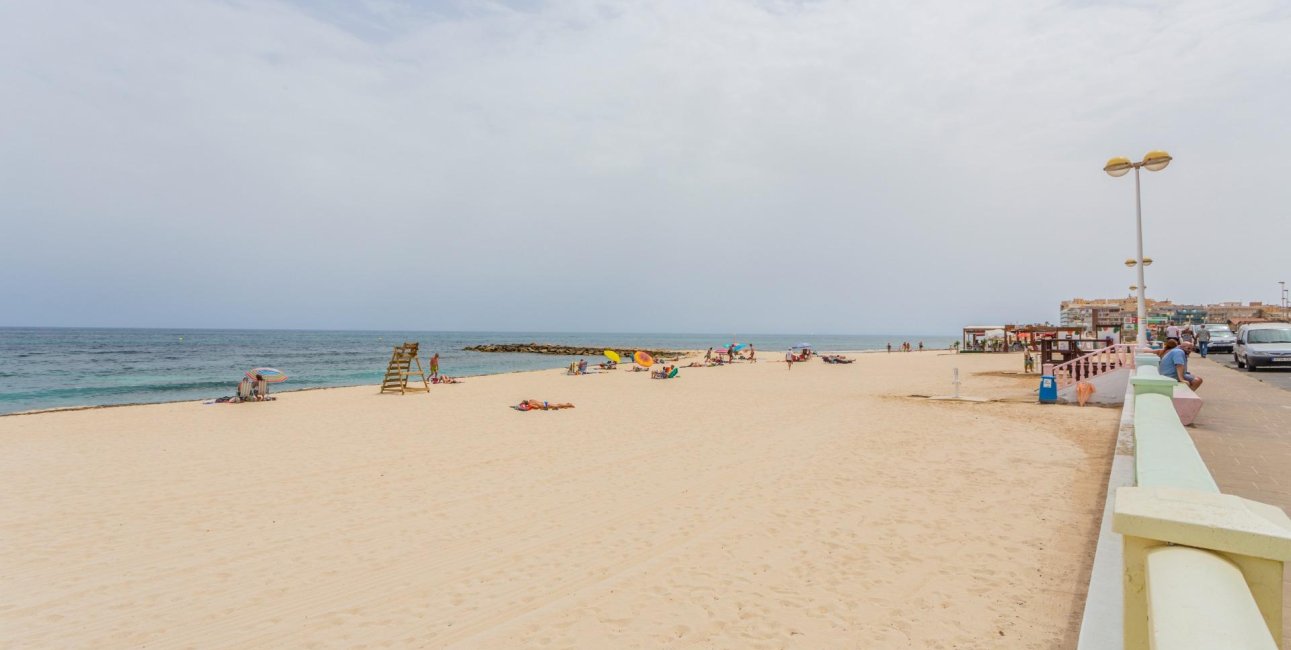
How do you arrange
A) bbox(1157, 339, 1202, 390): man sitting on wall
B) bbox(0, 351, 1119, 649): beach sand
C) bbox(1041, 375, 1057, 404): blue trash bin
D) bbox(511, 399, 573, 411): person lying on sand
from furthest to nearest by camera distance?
1. bbox(511, 399, 573, 411): person lying on sand
2. bbox(1041, 375, 1057, 404): blue trash bin
3. bbox(1157, 339, 1202, 390): man sitting on wall
4. bbox(0, 351, 1119, 649): beach sand

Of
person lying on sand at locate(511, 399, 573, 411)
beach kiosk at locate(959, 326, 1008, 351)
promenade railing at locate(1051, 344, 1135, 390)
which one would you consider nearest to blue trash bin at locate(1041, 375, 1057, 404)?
promenade railing at locate(1051, 344, 1135, 390)

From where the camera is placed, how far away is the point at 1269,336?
1955 cm

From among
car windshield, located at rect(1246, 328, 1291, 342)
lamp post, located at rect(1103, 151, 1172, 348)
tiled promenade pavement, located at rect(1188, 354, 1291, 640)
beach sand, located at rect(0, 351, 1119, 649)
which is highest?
lamp post, located at rect(1103, 151, 1172, 348)

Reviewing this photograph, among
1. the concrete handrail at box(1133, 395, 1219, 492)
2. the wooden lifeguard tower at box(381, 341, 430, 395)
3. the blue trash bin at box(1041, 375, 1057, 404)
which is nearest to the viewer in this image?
the concrete handrail at box(1133, 395, 1219, 492)

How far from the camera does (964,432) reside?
1102cm

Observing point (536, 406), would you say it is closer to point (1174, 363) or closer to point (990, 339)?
point (1174, 363)

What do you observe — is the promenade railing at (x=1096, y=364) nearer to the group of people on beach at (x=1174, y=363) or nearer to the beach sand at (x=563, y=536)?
the beach sand at (x=563, y=536)

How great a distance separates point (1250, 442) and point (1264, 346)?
51.3ft

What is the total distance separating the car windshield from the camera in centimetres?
1925

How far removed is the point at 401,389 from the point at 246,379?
478cm

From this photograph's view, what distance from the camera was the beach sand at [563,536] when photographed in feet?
14.2

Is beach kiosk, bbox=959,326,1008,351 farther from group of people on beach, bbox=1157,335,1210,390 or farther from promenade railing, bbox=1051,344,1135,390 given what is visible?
group of people on beach, bbox=1157,335,1210,390

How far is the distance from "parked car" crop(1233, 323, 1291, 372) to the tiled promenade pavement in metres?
5.97

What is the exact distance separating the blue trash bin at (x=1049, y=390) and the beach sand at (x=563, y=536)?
1.61 m
